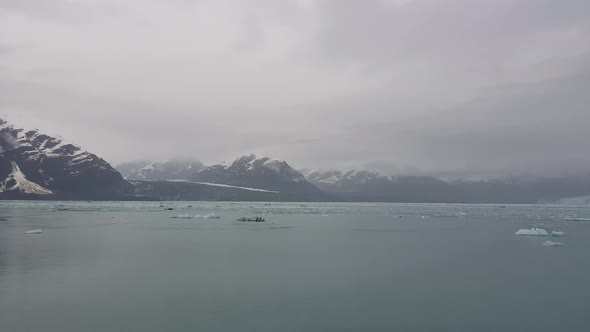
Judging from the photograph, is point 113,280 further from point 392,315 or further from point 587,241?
point 587,241

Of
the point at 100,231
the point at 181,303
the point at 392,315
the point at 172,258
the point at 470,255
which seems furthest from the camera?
the point at 100,231

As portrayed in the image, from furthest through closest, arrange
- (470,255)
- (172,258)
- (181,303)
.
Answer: (470,255) → (172,258) → (181,303)

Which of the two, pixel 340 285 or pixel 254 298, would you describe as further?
pixel 340 285

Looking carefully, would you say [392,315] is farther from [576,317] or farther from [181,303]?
[181,303]

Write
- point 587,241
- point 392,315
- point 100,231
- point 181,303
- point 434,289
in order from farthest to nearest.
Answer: point 100,231
point 587,241
point 434,289
point 181,303
point 392,315

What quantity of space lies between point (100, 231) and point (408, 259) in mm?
36925

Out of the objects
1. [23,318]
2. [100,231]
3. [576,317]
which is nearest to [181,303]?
[23,318]

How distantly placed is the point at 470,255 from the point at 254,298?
71.8 ft

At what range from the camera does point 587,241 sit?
155ft

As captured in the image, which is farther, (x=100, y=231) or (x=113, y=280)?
(x=100, y=231)

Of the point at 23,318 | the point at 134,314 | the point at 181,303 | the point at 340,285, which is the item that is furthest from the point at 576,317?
the point at 23,318

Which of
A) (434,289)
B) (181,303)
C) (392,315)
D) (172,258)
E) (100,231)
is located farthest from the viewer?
(100,231)

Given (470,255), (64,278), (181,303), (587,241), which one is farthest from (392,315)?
(587,241)

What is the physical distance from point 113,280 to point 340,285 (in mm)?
12337
